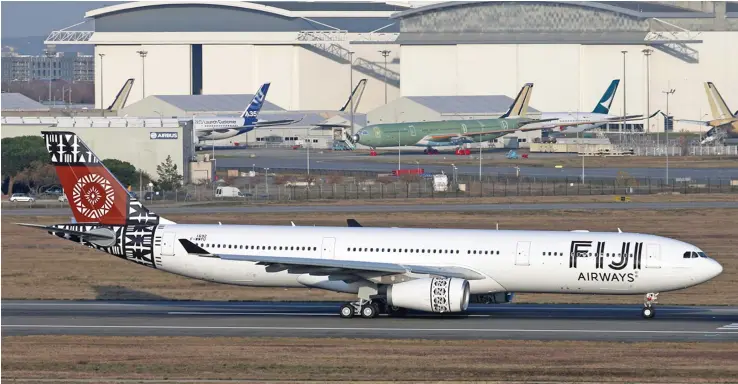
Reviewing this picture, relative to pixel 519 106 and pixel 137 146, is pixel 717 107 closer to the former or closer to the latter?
pixel 519 106

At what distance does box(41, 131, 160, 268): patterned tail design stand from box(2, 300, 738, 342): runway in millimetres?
3065

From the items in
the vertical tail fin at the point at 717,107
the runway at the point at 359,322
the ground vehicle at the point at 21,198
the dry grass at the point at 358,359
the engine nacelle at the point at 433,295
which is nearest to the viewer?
the dry grass at the point at 358,359

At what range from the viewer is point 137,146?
11131 cm

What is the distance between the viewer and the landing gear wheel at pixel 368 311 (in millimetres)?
43750

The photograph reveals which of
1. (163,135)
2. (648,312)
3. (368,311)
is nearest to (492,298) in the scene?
(368,311)

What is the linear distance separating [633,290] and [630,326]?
1.93 metres

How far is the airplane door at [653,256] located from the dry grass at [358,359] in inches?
221

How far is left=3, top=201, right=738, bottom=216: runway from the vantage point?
274 feet

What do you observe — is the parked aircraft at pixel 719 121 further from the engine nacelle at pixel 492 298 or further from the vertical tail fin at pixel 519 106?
the engine nacelle at pixel 492 298

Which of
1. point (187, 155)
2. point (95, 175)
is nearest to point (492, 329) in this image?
point (95, 175)

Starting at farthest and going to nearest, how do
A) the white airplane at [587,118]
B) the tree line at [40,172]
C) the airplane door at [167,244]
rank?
the white airplane at [587,118] < the tree line at [40,172] < the airplane door at [167,244]

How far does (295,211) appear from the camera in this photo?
8275cm

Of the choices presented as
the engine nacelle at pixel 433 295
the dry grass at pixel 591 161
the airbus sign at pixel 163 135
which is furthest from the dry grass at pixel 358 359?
the dry grass at pixel 591 161

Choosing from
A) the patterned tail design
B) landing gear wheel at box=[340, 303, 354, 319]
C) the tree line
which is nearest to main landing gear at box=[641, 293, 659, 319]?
landing gear wheel at box=[340, 303, 354, 319]
